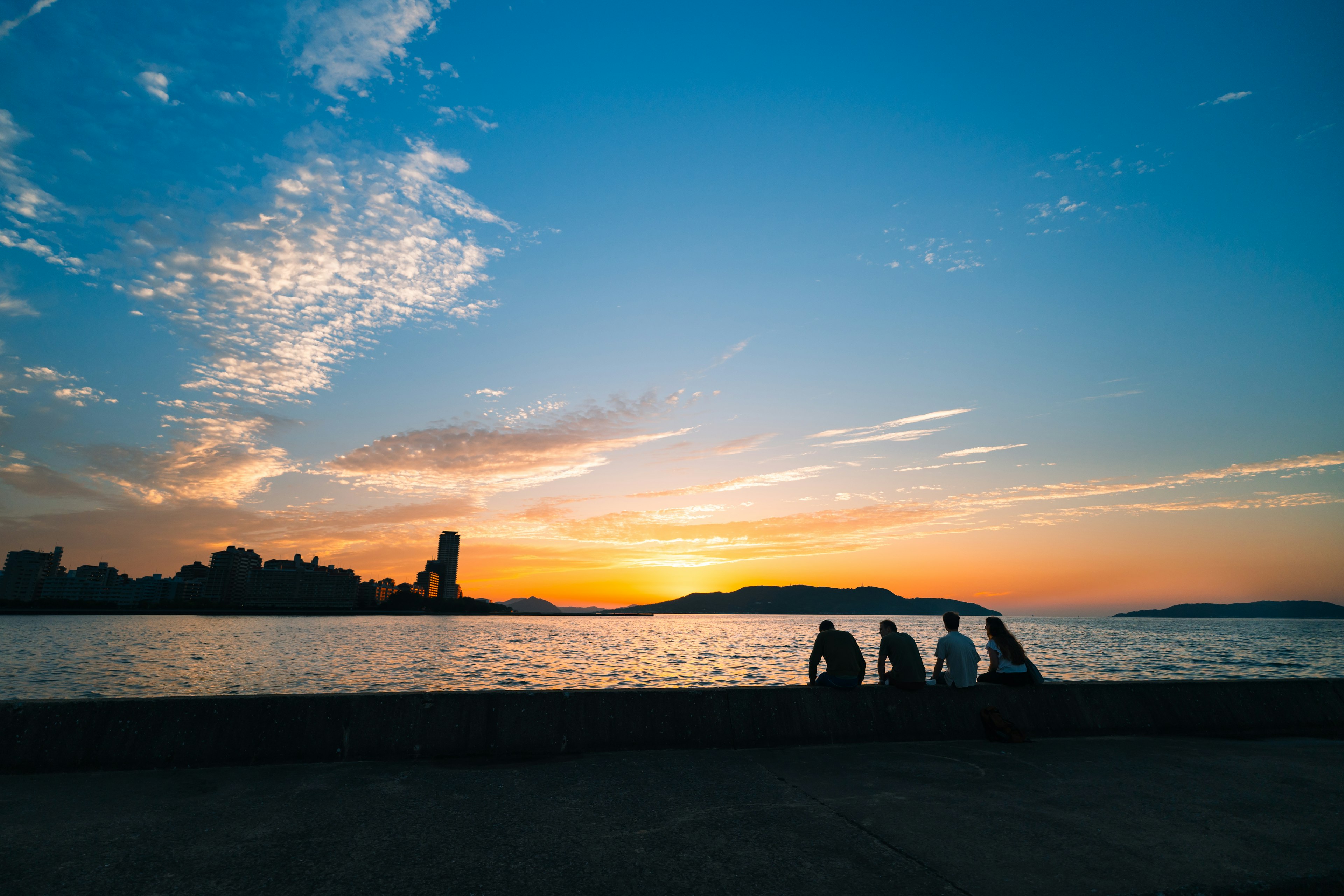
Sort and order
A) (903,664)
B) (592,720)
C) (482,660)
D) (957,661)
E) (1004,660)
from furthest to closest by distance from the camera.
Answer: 1. (482,660)
2. (1004,660)
3. (957,661)
4. (903,664)
5. (592,720)

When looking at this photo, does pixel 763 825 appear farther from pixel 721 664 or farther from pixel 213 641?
pixel 213 641

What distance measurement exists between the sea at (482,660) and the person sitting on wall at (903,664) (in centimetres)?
440

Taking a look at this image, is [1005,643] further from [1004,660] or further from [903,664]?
[903,664]

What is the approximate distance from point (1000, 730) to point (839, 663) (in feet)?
7.50

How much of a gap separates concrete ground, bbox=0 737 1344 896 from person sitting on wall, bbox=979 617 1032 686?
1.84m

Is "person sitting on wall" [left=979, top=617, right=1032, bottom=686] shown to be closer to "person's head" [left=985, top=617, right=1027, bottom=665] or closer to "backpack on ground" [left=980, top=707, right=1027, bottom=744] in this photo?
"person's head" [left=985, top=617, right=1027, bottom=665]

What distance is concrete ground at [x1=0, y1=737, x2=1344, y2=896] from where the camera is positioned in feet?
14.5

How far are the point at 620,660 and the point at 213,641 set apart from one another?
195ft

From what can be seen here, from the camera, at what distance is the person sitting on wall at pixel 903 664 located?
30.3 feet

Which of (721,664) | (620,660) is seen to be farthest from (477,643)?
(721,664)

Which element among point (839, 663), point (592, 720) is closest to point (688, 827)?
point (592, 720)

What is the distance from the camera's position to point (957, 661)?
31.2ft

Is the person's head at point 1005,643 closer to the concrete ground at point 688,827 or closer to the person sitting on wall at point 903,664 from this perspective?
the person sitting on wall at point 903,664

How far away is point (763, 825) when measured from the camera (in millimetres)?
5535
